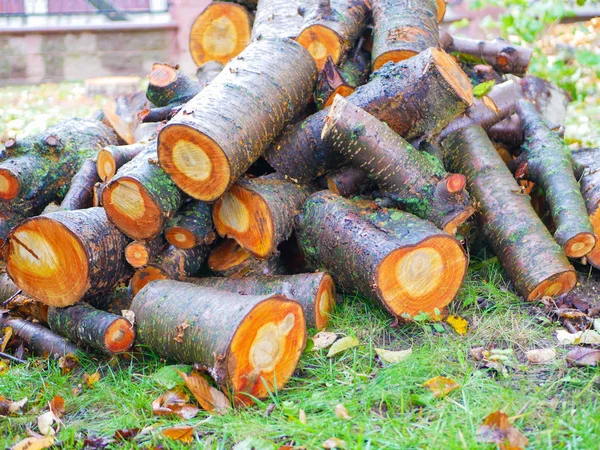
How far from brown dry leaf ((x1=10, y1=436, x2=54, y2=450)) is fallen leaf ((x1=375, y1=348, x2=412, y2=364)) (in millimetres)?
1436

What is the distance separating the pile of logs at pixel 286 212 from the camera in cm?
287

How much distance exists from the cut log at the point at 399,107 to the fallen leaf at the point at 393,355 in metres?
1.11

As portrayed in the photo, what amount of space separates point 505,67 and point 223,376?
3207mm

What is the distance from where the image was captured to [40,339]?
3258 millimetres

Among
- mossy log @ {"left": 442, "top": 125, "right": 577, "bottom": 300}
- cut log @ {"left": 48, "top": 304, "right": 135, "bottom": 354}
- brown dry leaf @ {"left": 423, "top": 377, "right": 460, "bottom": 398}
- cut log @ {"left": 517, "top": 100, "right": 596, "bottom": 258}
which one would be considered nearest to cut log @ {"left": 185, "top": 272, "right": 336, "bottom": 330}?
cut log @ {"left": 48, "top": 304, "right": 135, "bottom": 354}

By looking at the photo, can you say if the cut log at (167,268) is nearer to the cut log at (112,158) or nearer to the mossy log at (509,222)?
the cut log at (112,158)

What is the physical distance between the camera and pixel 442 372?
8.62 ft

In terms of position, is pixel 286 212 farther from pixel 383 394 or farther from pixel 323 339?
pixel 383 394

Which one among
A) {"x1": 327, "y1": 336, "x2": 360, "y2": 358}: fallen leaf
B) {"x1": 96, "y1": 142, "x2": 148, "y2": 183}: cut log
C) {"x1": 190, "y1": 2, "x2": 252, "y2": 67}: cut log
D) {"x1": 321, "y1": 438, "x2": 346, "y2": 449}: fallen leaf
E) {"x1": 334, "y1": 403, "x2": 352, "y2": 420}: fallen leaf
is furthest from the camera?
{"x1": 190, "y1": 2, "x2": 252, "y2": 67}: cut log

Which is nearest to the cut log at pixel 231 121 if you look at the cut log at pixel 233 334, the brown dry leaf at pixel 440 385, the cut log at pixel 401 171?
the cut log at pixel 401 171

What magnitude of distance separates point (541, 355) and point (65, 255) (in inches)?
89.8

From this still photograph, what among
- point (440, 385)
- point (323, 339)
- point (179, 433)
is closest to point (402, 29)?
point (323, 339)

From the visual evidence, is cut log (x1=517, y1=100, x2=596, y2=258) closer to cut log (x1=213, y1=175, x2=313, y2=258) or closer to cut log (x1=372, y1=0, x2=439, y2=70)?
cut log (x1=372, y1=0, x2=439, y2=70)

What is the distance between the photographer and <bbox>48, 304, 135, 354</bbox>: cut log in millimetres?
2916
